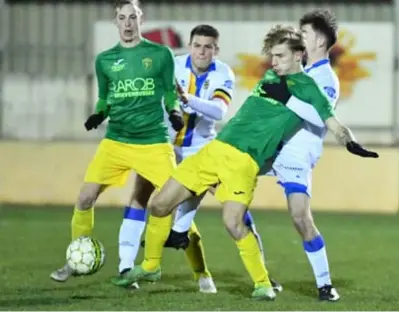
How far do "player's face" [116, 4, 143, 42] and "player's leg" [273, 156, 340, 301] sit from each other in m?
1.52

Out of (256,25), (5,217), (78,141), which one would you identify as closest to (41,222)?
(5,217)

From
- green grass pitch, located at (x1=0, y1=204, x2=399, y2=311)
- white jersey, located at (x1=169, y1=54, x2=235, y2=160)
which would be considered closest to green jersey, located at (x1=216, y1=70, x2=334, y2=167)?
white jersey, located at (x1=169, y1=54, x2=235, y2=160)

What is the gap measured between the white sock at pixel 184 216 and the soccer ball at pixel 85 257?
0.65 meters

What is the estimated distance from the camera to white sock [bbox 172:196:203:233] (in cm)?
931

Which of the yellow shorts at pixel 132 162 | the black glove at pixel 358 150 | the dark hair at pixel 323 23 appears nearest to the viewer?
the black glove at pixel 358 150

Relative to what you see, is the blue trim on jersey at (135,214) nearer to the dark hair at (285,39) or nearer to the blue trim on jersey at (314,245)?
the blue trim on jersey at (314,245)

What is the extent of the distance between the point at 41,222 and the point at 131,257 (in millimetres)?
5632

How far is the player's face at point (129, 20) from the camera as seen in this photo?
9.39 metres

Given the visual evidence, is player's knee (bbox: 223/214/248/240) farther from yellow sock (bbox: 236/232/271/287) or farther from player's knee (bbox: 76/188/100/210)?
player's knee (bbox: 76/188/100/210)

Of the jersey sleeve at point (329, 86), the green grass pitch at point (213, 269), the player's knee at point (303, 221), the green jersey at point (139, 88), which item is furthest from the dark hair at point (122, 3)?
the green grass pitch at point (213, 269)

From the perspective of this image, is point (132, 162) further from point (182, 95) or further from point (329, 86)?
point (329, 86)

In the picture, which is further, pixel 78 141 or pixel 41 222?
pixel 78 141

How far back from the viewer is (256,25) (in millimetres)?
17781

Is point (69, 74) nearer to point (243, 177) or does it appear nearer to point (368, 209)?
point (368, 209)
